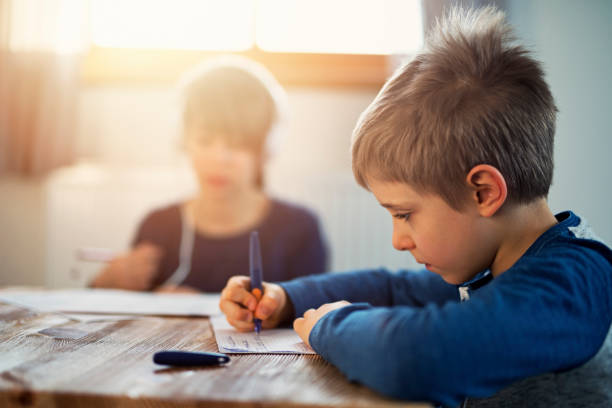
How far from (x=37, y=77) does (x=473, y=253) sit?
6.24 ft

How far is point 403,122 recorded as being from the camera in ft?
2.15

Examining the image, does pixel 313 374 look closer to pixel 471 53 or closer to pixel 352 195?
pixel 471 53

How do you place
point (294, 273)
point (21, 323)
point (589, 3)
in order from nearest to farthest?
point (21, 323)
point (589, 3)
point (294, 273)

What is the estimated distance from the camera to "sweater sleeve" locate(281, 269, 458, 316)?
0.83 metres

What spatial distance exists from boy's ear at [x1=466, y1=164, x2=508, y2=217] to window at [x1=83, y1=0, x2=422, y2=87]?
58.1 inches

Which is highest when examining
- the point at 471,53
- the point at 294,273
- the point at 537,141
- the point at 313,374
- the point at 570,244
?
the point at 471,53

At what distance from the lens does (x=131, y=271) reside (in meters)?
1.50

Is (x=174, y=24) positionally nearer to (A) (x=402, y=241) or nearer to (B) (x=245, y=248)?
(B) (x=245, y=248)

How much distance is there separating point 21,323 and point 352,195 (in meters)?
1.39

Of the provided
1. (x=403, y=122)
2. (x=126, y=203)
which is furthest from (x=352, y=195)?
(x=403, y=122)

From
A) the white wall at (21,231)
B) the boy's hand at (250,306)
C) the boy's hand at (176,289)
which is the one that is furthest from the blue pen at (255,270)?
the white wall at (21,231)

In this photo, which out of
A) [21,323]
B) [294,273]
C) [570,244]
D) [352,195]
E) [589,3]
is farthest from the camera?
[352,195]

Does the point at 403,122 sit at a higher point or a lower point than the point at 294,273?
higher

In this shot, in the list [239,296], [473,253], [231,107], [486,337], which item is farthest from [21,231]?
[486,337]
